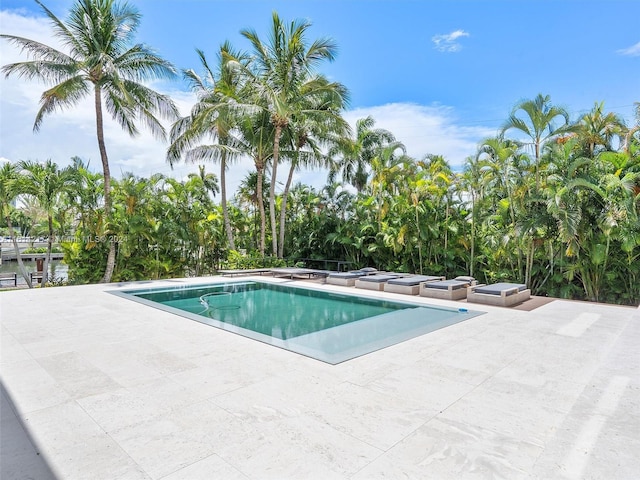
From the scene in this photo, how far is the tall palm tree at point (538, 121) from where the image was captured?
984cm

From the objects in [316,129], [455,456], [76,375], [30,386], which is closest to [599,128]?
[316,129]

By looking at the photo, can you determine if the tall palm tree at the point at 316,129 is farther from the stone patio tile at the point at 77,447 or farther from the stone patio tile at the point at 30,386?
the stone patio tile at the point at 77,447

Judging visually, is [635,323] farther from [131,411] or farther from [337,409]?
[131,411]

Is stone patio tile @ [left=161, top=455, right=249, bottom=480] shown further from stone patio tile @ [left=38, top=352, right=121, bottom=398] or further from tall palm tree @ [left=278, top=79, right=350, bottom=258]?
tall palm tree @ [left=278, top=79, right=350, bottom=258]

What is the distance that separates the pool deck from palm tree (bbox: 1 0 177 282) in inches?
371

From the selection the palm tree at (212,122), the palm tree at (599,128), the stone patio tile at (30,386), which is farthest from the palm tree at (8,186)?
the palm tree at (599,128)

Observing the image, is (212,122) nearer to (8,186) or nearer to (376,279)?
(8,186)

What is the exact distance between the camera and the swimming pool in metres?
5.83

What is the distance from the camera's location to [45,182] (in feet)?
41.4

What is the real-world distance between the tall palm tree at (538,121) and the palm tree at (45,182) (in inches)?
564

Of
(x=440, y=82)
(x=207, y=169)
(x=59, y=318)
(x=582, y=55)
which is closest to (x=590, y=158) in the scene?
(x=582, y=55)

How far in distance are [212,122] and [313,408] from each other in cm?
1342

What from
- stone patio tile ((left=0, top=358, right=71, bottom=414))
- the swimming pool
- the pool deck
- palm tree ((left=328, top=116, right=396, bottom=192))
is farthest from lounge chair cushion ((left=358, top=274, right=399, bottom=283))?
palm tree ((left=328, top=116, right=396, bottom=192))

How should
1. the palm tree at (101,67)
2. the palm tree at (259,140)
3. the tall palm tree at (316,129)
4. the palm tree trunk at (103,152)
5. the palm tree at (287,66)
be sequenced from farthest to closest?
the palm tree at (259,140) → the tall palm tree at (316,129) → the palm tree at (287,66) → the palm tree trunk at (103,152) → the palm tree at (101,67)
